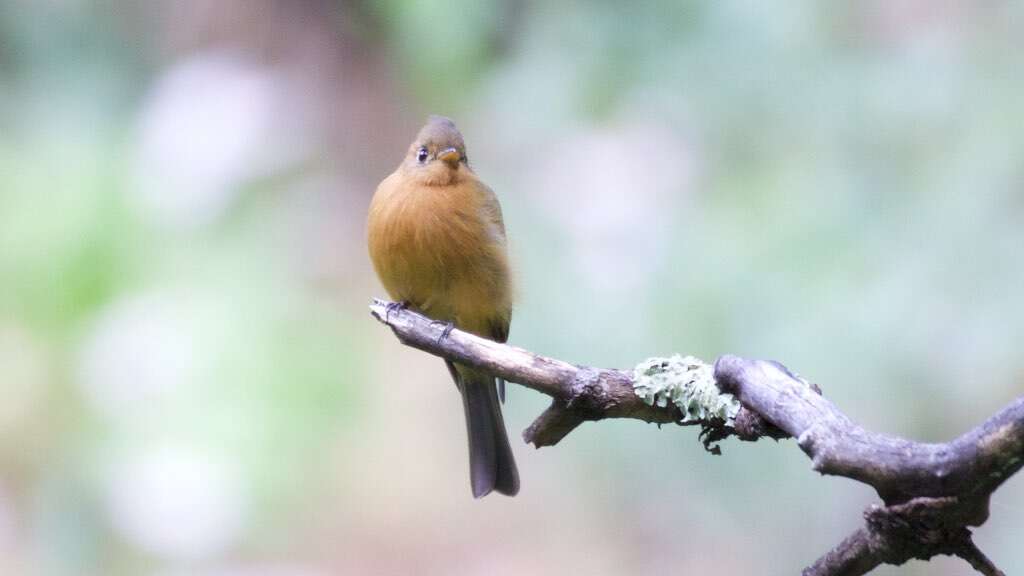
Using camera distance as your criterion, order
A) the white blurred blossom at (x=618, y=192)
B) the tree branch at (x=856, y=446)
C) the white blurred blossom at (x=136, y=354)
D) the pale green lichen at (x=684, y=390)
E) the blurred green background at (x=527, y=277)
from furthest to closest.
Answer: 1. the white blurred blossom at (x=136, y=354)
2. the white blurred blossom at (x=618, y=192)
3. the blurred green background at (x=527, y=277)
4. the pale green lichen at (x=684, y=390)
5. the tree branch at (x=856, y=446)

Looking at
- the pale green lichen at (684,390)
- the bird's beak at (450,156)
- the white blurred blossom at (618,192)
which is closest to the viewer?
the pale green lichen at (684,390)

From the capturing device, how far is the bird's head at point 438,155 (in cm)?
367

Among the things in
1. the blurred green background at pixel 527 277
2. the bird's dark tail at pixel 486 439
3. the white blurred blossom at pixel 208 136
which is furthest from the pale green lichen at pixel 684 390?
the white blurred blossom at pixel 208 136

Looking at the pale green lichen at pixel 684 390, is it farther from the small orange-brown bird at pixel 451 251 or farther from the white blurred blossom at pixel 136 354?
the white blurred blossom at pixel 136 354

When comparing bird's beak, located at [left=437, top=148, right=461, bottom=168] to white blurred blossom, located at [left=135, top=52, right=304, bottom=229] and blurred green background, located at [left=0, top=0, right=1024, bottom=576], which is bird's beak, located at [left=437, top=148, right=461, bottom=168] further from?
white blurred blossom, located at [left=135, top=52, right=304, bottom=229]

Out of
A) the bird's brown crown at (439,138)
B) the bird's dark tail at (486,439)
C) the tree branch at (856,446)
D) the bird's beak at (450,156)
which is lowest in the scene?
the tree branch at (856,446)

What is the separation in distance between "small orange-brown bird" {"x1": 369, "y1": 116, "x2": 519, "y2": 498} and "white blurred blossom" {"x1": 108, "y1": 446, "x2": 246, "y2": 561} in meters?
1.17

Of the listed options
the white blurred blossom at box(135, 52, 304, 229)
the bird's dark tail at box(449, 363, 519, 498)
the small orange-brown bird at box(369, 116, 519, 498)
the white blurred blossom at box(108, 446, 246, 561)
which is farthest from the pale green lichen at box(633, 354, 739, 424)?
the white blurred blossom at box(135, 52, 304, 229)

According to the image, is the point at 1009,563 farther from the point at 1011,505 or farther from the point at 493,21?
the point at 493,21

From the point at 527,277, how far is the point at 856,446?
2.20 meters

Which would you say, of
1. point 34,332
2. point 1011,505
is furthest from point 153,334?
point 1011,505

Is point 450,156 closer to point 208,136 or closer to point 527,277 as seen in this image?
point 527,277

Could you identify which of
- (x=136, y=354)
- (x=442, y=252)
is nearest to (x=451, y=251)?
(x=442, y=252)

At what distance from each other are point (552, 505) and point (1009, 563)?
1808 millimetres
